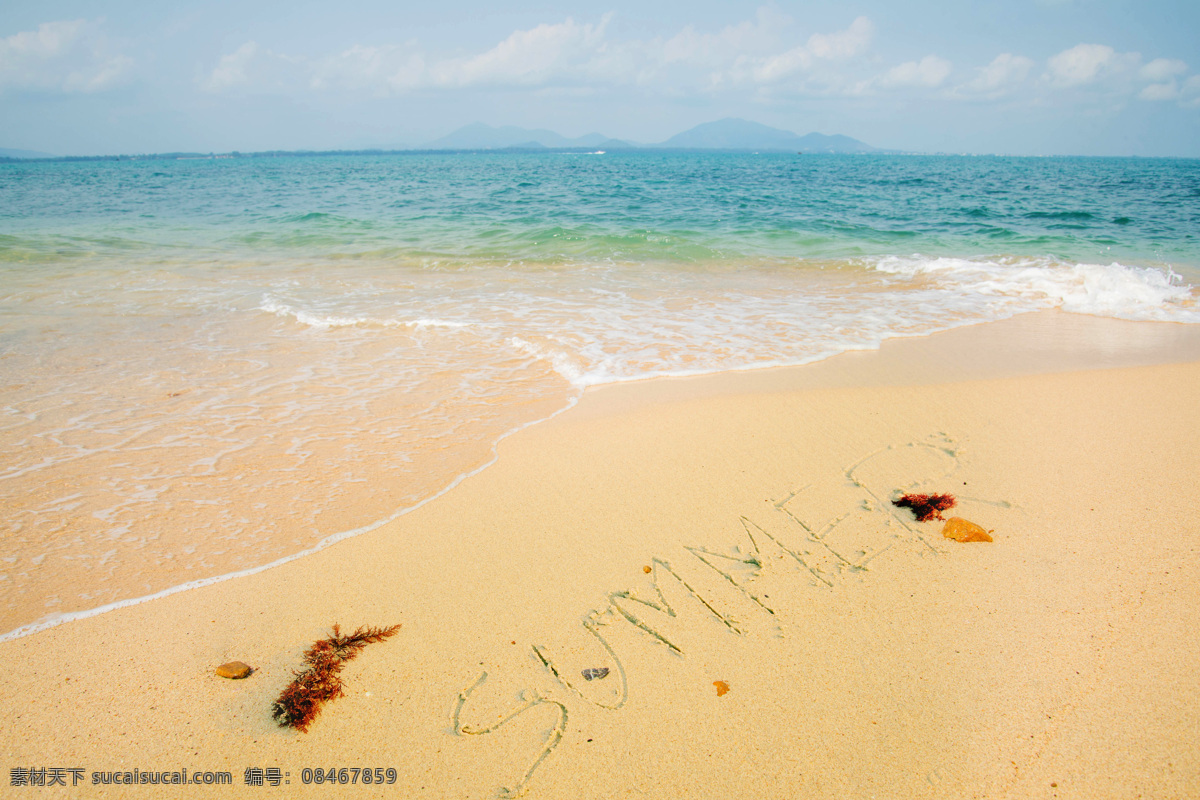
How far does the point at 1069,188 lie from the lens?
90.7ft

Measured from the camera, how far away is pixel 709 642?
2264mm

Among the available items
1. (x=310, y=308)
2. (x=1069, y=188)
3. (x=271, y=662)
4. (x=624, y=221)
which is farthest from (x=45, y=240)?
(x=1069, y=188)

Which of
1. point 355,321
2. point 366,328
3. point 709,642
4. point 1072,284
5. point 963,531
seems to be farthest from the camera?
point 1072,284

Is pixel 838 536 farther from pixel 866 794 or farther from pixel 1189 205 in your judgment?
pixel 1189 205

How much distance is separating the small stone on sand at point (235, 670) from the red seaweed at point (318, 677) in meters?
0.19

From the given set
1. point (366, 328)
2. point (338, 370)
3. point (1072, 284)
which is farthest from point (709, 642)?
point (1072, 284)

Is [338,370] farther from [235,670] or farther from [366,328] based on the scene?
[235,670]

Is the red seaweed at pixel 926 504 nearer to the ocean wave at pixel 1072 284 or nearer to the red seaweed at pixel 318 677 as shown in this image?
the red seaweed at pixel 318 677

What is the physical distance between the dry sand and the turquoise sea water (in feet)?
1.86

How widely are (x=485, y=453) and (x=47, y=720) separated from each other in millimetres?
2309

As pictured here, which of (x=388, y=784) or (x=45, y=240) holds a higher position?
(x=45, y=240)

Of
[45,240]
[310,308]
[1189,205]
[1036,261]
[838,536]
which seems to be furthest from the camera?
[1189,205]

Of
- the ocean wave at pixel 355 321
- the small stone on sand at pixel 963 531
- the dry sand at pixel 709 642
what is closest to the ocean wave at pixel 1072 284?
the dry sand at pixel 709 642

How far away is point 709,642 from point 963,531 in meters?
1.55
